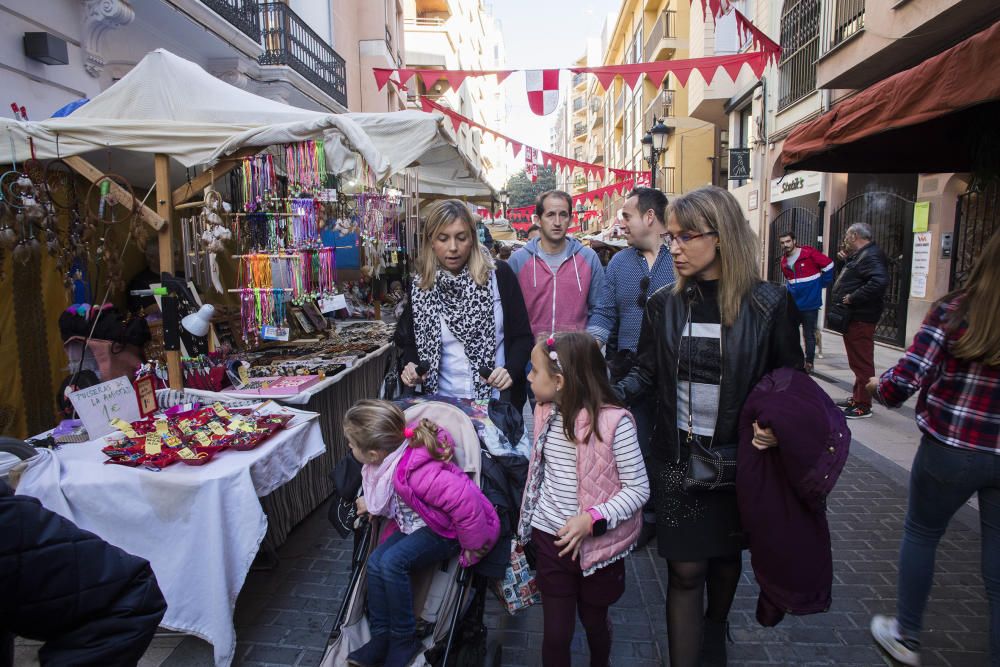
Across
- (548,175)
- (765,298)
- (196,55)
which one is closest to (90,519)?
(765,298)

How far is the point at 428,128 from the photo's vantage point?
4.36 m

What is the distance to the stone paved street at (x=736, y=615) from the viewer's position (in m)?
2.70

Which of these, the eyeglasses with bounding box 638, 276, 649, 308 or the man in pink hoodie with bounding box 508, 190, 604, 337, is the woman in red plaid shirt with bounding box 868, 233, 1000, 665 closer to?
the eyeglasses with bounding box 638, 276, 649, 308

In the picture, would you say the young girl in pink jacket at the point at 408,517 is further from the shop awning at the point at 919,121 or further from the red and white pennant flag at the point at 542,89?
the red and white pennant flag at the point at 542,89

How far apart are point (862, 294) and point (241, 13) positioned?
9.92 meters

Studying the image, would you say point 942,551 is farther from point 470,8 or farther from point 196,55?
point 470,8

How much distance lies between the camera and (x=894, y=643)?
2.62 meters

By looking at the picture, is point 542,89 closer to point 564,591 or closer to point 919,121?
point 919,121

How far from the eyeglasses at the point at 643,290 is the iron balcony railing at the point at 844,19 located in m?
8.67

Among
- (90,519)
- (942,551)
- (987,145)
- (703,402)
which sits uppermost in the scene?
(987,145)

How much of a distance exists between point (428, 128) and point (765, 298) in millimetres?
3040

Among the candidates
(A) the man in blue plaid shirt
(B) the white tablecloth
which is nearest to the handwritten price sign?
(B) the white tablecloth

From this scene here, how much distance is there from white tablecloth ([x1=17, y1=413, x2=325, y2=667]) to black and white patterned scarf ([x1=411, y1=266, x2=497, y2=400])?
1.03 meters

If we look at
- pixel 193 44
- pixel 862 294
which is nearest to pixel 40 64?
pixel 193 44
